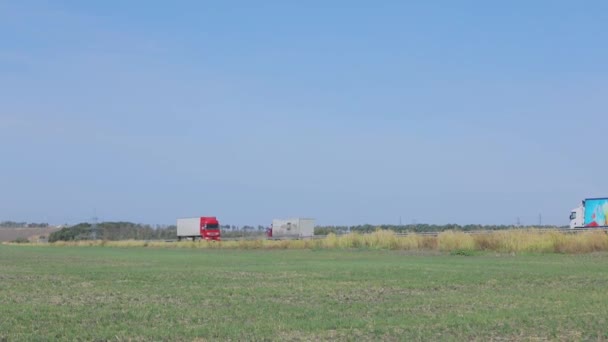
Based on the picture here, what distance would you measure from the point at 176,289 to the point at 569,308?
7894 mm

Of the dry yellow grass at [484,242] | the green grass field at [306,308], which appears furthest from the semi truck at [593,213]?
the green grass field at [306,308]

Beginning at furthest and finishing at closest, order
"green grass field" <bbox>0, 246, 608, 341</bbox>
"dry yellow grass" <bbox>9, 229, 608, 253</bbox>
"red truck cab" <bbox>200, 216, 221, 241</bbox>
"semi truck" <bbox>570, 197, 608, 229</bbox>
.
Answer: "red truck cab" <bbox>200, 216, 221, 241</bbox>
"semi truck" <bbox>570, 197, 608, 229</bbox>
"dry yellow grass" <bbox>9, 229, 608, 253</bbox>
"green grass field" <bbox>0, 246, 608, 341</bbox>

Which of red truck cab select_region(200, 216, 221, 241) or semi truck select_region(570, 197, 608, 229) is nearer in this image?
semi truck select_region(570, 197, 608, 229)

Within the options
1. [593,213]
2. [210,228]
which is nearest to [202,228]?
[210,228]

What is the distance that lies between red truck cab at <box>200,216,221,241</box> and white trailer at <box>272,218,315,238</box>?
898cm

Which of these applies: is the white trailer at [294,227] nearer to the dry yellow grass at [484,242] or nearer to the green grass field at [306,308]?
the dry yellow grass at [484,242]

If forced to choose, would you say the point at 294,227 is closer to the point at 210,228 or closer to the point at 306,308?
the point at 210,228

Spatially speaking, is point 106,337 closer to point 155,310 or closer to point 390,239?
point 155,310

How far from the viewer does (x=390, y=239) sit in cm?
5247

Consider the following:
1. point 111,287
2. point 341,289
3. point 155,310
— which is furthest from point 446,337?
point 111,287

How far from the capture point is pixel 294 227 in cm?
10112

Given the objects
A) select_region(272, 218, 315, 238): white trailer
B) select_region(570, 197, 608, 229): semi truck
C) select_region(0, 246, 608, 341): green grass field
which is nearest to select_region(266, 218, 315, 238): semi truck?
select_region(272, 218, 315, 238): white trailer

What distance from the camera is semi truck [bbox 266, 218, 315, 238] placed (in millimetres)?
100688

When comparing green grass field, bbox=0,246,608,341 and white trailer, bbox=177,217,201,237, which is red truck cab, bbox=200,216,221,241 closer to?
white trailer, bbox=177,217,201,237
